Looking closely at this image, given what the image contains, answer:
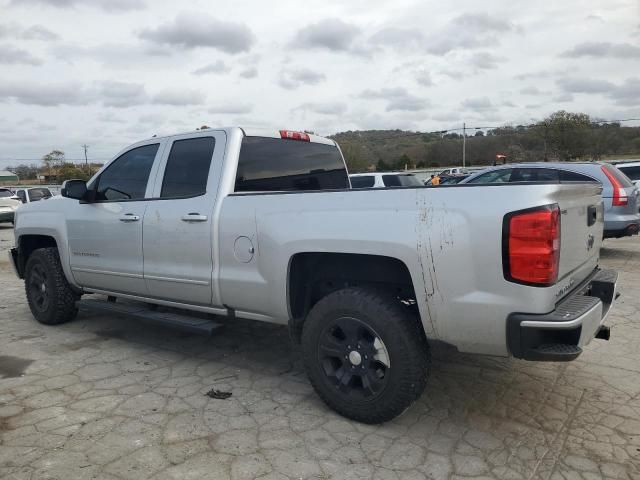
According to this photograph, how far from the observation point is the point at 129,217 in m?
4.64

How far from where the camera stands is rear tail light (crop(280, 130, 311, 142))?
475 centimetres

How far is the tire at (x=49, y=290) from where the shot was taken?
5602mm

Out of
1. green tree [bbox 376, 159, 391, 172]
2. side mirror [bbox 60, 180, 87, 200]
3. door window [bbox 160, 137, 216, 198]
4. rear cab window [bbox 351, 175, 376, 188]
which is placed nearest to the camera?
door window [bbox 160, 137, 216, 198]

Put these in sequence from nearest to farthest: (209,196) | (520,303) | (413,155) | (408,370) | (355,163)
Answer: (520,303) < (408,370) < (209,196) < (355,163) < (413,155)

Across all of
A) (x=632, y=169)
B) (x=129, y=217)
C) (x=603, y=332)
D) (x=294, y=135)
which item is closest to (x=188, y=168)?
(x=129, y=217)

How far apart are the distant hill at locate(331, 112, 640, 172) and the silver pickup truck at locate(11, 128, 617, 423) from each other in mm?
29852

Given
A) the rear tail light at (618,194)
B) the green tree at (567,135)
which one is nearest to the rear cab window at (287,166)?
the rear tail light at (618,194)

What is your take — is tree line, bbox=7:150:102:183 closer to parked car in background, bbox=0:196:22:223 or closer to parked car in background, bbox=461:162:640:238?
parked car in background, bbox=0:196:22:223

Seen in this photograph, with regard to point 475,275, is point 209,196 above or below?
above

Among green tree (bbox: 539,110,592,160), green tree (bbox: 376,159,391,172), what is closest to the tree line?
green tree (bbox: 376,159,391,172)

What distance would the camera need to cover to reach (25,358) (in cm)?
474

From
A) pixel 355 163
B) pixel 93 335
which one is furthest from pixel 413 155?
pixel 93 335

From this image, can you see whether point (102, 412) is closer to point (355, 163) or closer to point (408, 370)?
point (408, 370)

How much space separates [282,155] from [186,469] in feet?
8.78
